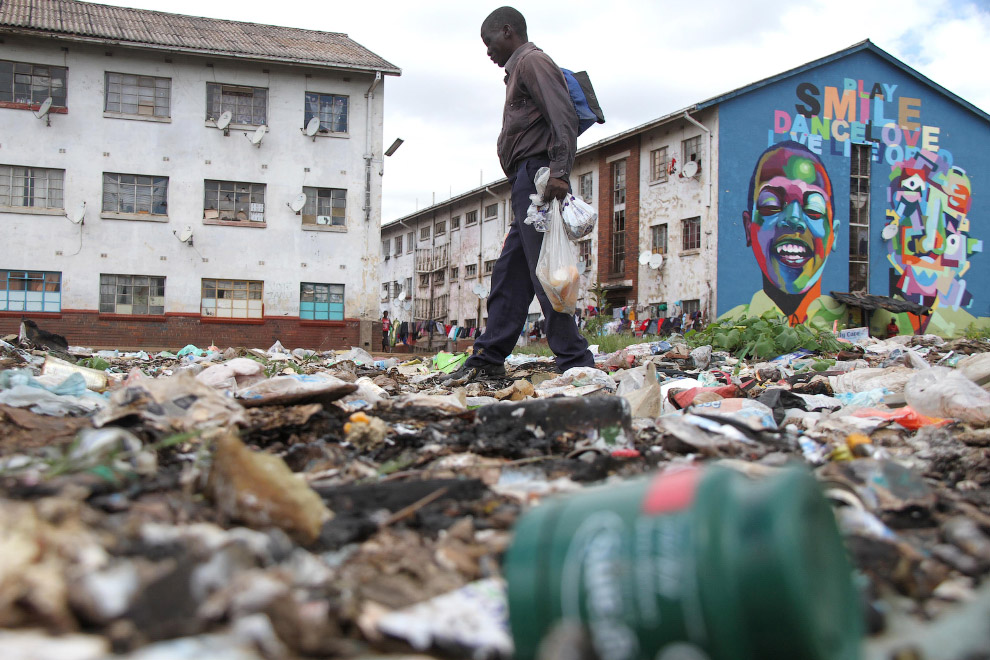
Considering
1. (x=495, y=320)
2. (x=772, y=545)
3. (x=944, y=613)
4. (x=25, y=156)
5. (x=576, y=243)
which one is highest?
(x=25, y=156)

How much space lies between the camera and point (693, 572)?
78cm

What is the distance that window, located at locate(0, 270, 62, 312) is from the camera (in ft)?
56.5

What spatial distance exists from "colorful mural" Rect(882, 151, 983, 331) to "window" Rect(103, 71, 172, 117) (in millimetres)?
20870

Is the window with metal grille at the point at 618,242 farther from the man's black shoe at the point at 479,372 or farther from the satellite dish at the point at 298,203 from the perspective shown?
the man's black shoe at the point at 479,372

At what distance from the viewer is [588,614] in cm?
84

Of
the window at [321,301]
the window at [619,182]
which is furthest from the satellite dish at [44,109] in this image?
the window at [619,182]

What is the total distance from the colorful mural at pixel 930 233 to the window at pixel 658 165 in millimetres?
6940

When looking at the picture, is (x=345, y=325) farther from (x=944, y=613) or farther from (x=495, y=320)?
(x=944, y=613)

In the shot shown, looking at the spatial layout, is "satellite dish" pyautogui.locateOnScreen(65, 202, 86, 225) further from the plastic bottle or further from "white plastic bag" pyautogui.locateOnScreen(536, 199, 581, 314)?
the plastic bottle

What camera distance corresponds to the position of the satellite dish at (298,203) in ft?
60.6

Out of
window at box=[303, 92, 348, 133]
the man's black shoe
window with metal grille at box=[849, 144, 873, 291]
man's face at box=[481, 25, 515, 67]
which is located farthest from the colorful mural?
the man's black shoe

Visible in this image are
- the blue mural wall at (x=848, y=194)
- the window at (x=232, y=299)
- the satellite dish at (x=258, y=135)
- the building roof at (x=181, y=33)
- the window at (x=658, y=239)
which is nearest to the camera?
the building roof at (x=181, y=33)

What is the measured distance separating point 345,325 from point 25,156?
28.2ft

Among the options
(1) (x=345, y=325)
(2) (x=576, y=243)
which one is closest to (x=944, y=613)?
(2) (x=576, y=243)
